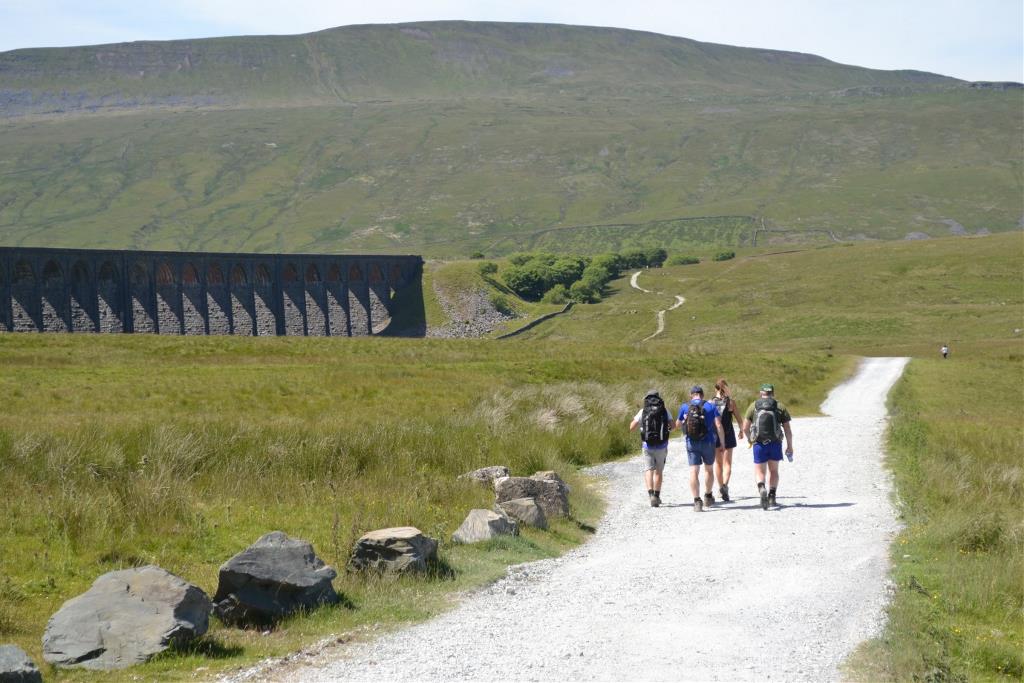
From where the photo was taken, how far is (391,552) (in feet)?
42.2

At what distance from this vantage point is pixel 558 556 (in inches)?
581

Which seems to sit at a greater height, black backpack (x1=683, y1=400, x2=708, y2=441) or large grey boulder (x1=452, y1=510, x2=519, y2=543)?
black backpack (x1=683, y1=400, x2=708, y2=441)

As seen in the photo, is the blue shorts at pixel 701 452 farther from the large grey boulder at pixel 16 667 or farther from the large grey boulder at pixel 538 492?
the large grey boulder at pixel 16 667

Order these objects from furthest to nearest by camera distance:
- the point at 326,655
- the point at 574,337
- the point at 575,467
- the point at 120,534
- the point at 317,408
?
the point at 574,337, the point at 317,408, the point at 575,467, the point at 120,534, the point at 326,655

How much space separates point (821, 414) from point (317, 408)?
15132mm

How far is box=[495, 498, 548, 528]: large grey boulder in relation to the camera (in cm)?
1588

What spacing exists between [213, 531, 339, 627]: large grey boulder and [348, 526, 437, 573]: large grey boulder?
110 cm

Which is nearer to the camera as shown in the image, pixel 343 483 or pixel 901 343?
pixel 343 483

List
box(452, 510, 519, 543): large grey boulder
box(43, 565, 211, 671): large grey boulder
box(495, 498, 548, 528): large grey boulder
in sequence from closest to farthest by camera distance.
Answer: box(43, 565, 211, 671): large grey boulder < box(452, 510, 519, 543): large grey boulder < box(495, 498, 548, 528): large grey boulder

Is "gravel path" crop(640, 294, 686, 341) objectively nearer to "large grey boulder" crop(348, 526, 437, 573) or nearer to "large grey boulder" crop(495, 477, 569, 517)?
"large grey boulder" crop(495, 477, 569, 517)

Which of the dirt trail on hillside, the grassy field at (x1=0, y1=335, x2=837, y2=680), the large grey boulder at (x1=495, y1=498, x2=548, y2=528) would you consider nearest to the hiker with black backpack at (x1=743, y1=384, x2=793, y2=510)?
the grassy field at (x1=0, y1=335, x2=837, y2=680)

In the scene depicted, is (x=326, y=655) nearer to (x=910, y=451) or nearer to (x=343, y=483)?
(x=343, y=483)

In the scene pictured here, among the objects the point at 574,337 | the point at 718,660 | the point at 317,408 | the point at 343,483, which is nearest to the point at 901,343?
the point at 574,337

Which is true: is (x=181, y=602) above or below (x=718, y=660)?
above
